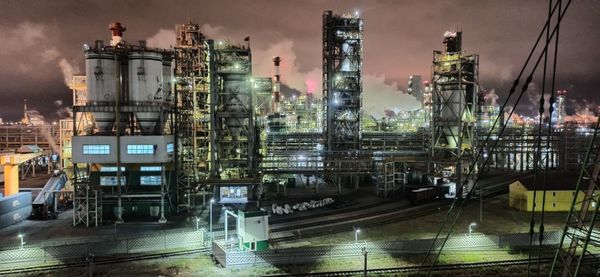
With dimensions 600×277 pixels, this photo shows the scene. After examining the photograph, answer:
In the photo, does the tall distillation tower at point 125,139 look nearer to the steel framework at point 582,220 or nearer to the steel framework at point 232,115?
the steel framework at point 232,115

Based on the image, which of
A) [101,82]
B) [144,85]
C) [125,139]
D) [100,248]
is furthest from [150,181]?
[100,248]

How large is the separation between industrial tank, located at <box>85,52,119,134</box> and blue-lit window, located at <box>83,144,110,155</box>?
273 cm

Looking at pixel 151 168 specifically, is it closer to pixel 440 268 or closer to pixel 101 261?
pixel 101 261

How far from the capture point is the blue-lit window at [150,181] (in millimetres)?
42906

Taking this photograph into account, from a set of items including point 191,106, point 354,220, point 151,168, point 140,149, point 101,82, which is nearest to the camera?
point 354,220

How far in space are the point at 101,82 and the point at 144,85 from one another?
3966 mm

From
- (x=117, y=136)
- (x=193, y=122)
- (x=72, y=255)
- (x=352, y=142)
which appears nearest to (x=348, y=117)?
(x=352, y=142)

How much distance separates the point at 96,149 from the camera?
4119cm

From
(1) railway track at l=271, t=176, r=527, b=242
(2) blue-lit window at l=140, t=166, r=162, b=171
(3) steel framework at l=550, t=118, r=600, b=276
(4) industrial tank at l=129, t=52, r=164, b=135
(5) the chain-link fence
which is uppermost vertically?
(4) industrial tank at l=129, t=52, r=164, b=135

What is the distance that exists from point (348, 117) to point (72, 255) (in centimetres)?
4389

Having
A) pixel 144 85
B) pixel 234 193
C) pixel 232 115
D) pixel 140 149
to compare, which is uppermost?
pixel 144 85

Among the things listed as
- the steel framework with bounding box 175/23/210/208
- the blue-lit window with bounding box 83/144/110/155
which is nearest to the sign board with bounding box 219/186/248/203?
the steel framework with bounding box 175/23/210/208

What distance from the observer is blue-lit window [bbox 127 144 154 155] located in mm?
41469

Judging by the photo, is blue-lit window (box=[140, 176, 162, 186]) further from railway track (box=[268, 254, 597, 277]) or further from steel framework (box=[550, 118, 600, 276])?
steel framework (box=[550, 118, 600, 276])
